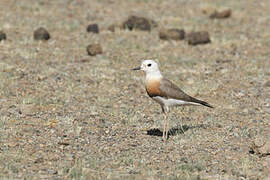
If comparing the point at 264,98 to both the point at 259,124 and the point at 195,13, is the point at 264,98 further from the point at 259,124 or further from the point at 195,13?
the point at 195,13

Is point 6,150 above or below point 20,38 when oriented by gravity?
below

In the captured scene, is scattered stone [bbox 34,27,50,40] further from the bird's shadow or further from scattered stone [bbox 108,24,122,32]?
the bird's shadow

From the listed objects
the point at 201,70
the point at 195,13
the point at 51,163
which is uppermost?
the point at 195,13

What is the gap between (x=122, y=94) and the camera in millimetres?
14109

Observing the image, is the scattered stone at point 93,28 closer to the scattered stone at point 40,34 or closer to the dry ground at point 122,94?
the dry ground at point 122,94

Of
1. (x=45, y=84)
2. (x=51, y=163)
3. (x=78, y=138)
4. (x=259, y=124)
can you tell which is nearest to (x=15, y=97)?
(x=45, y=84)

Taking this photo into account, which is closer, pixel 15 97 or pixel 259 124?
pixel 259 124

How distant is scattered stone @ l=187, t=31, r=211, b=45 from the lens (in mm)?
19422

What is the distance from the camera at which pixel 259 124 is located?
1175cm

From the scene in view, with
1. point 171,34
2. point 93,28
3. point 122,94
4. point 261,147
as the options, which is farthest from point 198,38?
point 261,147

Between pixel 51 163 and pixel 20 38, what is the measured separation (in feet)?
36.1

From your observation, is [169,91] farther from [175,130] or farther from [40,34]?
[40,34]

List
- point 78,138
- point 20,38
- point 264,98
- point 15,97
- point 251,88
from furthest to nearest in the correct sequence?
point 20,38 → point 251,88 → point 264,98 → point 15,97 → point 78,138

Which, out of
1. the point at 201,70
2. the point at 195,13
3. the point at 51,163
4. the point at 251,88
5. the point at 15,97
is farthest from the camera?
the point at 195,13
